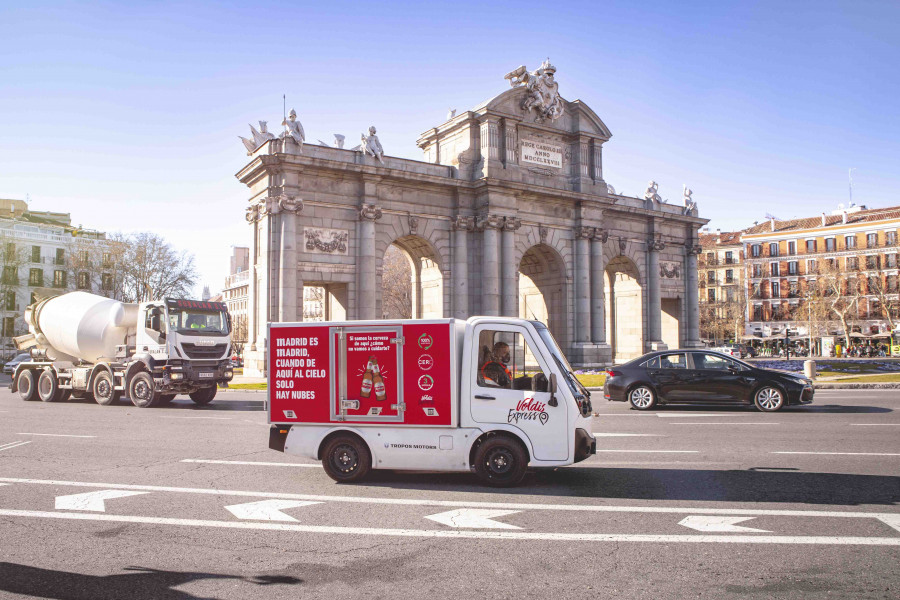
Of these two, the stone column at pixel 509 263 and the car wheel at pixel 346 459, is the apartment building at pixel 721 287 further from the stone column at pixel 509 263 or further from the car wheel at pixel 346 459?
the car wheel at pixel 346 459

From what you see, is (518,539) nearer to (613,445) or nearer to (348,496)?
(348,496)

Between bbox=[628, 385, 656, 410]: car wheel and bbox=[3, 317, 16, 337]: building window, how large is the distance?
64.6 m

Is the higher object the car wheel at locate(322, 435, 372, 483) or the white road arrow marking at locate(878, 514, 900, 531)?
the car wheel at locate(322, 435, 372, 483)

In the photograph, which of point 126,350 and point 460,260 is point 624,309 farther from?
point 126,350

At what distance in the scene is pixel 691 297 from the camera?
43.2m

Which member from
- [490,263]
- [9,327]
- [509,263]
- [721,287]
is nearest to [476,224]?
[490,263]

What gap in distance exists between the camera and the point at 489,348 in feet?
27.3

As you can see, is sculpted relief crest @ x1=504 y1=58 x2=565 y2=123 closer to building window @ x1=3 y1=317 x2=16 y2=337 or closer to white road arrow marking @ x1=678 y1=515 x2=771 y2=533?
white road arrow marking @ x1=678 y1=515 x2=771 y2=533

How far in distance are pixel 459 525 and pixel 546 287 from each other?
31386 millimetres

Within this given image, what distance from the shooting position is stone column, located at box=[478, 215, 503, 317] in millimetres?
32406

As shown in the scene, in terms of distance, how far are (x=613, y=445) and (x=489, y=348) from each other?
4187 millimetres

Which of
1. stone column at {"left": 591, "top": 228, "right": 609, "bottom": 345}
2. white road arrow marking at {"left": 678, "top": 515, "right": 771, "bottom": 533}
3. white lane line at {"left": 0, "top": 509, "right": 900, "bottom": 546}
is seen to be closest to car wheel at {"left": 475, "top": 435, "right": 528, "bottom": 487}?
white lane line at {"left": 0, "top": 509, "right": 900, "bottom": 546}

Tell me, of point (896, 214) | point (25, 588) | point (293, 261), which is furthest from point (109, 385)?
point (896, 214)

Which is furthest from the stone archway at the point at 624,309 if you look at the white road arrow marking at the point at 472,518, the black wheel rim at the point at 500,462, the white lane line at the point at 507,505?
the white road arrow marking at the point at 472,518
